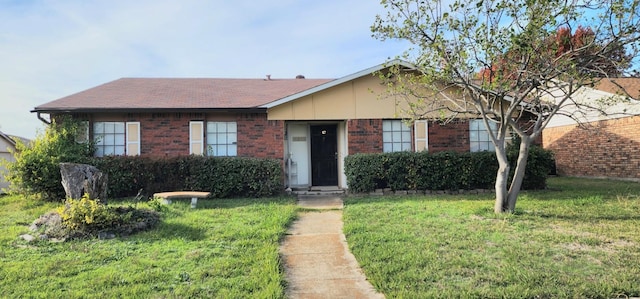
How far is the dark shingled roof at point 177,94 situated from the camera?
11422mm

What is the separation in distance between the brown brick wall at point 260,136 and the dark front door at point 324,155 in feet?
5.22

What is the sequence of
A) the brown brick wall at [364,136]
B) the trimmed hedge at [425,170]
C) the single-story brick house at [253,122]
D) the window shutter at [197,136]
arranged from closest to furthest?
the trimmed hedge at [425,170], the single-story brick house at [253,122], the window shutter at [197,136], the brown brick wall at [364,136]

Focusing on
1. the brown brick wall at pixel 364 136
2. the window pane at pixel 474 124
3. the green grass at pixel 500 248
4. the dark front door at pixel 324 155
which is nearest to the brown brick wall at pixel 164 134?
the dark front door at pixel 324 155

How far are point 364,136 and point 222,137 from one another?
14.4ft

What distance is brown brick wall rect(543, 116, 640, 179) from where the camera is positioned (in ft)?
45.0

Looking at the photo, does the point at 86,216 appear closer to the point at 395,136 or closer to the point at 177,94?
the point at 177,94

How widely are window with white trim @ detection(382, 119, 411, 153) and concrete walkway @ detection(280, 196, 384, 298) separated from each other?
4926 millimetres

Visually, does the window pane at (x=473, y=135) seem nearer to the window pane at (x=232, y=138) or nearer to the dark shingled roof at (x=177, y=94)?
the dark shingled roof at (x=177, y=94)

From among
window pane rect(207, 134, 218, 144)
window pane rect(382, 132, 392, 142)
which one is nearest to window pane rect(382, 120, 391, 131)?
window pane rect(382, 132, 392, 142)

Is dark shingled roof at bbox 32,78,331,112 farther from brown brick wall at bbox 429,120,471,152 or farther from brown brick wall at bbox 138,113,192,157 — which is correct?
brown brick wall at bbox 429,120,471,152

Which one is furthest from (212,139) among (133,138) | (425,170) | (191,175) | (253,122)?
(425,170)

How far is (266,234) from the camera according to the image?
6164 mm

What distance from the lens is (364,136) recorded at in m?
12.0

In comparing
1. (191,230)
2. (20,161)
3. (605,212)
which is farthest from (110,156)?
(605,212)
